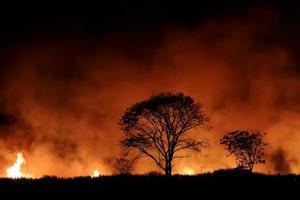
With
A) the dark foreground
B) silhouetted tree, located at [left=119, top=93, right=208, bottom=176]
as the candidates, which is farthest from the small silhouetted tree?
the dark foreground

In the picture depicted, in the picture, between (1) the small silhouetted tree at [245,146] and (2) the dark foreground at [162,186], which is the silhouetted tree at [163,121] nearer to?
(1) the small silhouetted tree at [245,146]

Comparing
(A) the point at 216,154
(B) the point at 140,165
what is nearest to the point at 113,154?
(B) the point at 140,165

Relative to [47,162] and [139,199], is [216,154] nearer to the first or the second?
[47,162]

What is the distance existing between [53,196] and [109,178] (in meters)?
3.36

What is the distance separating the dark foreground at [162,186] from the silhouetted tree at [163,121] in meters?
45.2

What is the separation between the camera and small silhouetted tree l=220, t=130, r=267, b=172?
78.1 meters

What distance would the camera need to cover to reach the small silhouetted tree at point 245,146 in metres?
78.1

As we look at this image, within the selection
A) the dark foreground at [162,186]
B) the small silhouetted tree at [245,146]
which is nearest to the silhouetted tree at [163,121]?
the small silhouetted tree at [245,146]

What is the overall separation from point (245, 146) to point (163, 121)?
18.6 meters

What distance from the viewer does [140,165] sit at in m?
95.9

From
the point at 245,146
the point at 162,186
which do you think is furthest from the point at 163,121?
the point at 162,186

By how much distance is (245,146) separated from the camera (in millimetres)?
78312

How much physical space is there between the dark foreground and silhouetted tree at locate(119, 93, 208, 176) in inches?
1780

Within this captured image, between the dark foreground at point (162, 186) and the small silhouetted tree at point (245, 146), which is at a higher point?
the small silhouetted tree at point (245, 146)
